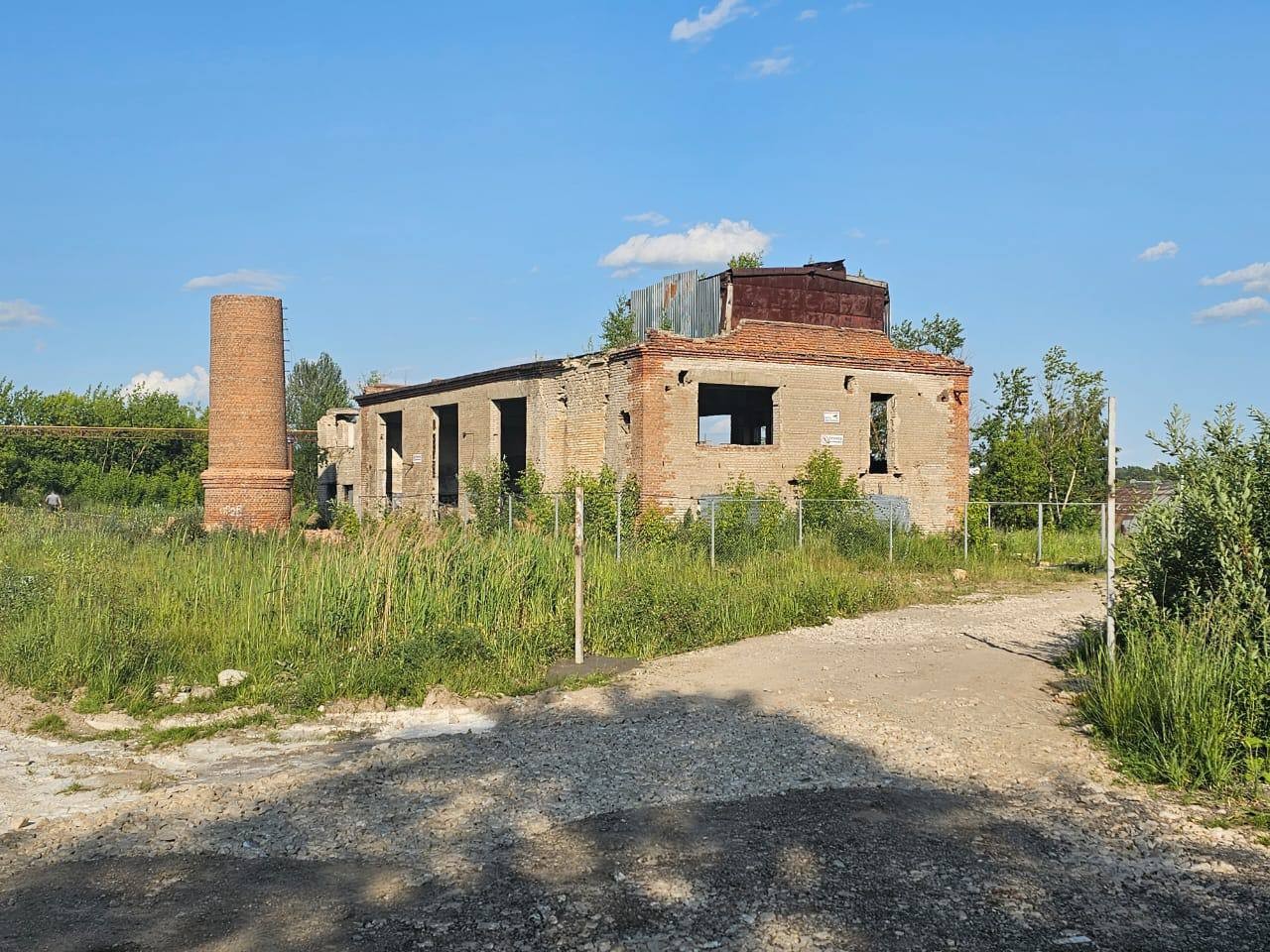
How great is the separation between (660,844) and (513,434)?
94.4 ft

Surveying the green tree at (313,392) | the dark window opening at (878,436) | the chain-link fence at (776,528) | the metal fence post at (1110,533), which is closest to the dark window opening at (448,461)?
the chain-link fence at (776,528)

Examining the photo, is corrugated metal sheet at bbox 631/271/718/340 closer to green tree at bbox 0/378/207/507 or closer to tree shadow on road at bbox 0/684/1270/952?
tree shadow on road at bbox 0/684/1270/952

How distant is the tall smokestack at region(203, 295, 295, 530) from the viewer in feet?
80.4

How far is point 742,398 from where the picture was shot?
28.3 metres

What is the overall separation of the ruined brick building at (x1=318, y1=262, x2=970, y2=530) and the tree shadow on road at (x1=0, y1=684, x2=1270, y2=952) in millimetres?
15380

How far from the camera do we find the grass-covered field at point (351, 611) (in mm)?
9812

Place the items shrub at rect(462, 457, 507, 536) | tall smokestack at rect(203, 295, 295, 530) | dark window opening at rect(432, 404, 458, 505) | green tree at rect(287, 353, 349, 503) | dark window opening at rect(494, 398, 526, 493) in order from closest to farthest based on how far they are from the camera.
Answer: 1. tall smokestack at rect(203, 295, 295, 530)
2. shrub at rect(462, 457, 507, 536)
3. dark window opening at rect(494, 398, 526, 493)
4. dark window opening at rect(432, 404, 458, 505)
5. green tree at rect(287, 353, 349, 503)

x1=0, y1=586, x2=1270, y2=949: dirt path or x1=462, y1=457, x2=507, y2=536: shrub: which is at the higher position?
x1=462, y1=457, x2=507, y2=536: shrub

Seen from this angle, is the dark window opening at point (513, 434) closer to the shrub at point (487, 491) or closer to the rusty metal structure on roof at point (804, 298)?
the shrub at point (487, 491)

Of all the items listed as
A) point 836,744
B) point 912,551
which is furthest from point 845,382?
point 836,744

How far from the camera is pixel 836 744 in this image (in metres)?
7.69

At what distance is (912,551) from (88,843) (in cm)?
1771

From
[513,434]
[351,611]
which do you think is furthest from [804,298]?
[351,611]

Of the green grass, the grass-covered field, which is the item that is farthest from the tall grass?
the grass-covered field
